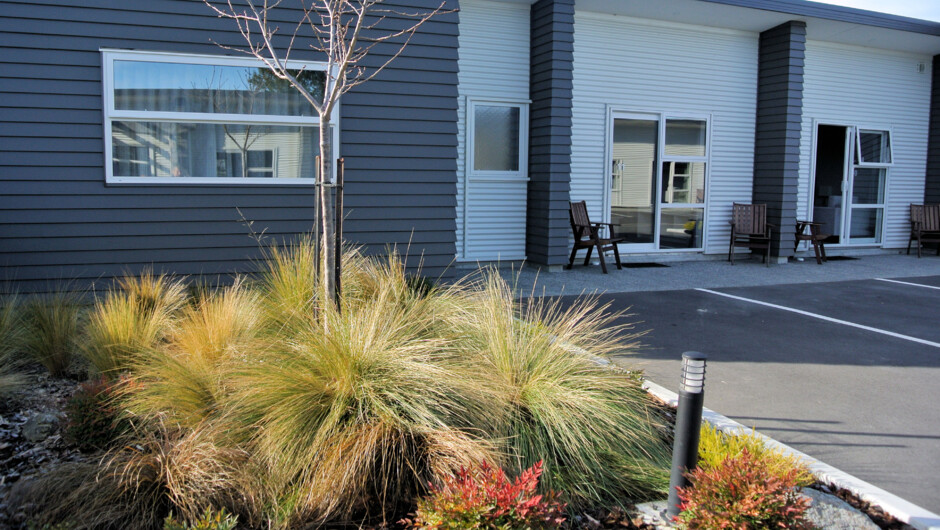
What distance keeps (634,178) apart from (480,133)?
2.50 m

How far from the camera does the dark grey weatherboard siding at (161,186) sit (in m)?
5.81

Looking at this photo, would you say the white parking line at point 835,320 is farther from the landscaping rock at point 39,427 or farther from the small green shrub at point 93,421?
the landscaping rock at point 39,427

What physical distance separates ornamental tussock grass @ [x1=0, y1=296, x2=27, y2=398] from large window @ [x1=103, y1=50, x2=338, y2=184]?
210 centimetres

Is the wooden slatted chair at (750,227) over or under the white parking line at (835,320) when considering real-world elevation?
over

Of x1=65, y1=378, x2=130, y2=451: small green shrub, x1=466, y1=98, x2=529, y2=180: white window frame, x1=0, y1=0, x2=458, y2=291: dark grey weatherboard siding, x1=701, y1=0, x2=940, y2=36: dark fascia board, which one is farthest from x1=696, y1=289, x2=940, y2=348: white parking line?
x1=65, y1=378, x2=130, y2=451: small green shrub

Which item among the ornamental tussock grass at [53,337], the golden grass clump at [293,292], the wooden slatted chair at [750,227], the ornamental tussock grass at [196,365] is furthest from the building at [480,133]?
the ornamental tussock grass at [196,365]

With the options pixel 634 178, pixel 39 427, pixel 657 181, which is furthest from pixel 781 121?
pixel 39 427

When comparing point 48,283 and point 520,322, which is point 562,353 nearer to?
point 520,322

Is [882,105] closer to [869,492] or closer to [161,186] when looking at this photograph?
[869,492]

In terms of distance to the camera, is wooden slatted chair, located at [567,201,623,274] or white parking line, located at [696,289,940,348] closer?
white parking line, located at [696,289,940,348]

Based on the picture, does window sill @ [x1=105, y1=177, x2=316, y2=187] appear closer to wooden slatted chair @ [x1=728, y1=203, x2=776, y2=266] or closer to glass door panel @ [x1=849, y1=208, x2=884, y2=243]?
wooden slatted chair @ [x1=728, y1=203, x2=776, y2=266]

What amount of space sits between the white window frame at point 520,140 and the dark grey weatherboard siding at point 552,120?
229 millimetres

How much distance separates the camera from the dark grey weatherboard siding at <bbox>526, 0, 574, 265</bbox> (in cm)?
891

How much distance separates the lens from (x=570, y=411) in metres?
2.97
